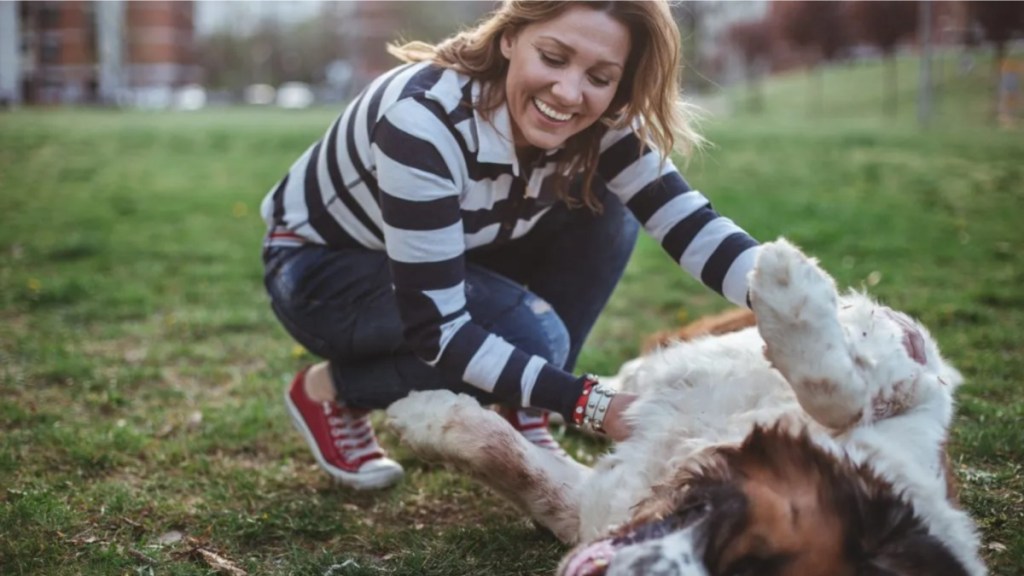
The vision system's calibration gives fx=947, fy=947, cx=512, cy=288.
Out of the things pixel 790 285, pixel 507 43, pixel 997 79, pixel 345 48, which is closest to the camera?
pixel 790 285

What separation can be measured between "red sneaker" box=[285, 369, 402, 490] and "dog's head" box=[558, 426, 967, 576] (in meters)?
1.30

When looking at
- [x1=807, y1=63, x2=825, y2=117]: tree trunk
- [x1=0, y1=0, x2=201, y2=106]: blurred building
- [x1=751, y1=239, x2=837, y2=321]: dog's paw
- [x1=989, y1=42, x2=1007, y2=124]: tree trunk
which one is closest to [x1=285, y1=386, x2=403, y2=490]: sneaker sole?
[x1=751, y1=239, x2=837, y2=321]: dog's paw

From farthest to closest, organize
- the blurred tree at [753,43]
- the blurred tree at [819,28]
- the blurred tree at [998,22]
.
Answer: the blurred tree at [753,43] < the blurred tree at [819,28] < the blurred tree at [998,22]

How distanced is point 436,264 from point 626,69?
829 mm

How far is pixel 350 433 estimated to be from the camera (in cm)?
315

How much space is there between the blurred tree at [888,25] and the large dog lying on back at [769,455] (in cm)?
2884

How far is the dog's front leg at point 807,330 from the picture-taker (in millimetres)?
2045

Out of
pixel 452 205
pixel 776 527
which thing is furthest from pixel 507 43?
pixel 776 527

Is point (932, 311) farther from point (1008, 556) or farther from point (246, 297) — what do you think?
point (246, 297)

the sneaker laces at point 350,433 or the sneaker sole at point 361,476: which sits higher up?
the sneaker laces at point 350,433

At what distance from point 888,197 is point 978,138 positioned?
652 cm

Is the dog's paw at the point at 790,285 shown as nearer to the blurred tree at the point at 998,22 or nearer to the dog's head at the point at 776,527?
the dog's head at the point at 776,527

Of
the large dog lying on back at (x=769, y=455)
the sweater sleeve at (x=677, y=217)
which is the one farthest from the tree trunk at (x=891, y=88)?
the large dog lying on back at (x=769, y=455)

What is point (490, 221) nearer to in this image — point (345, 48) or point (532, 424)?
point (532, 424)
